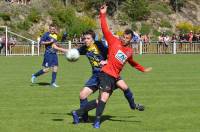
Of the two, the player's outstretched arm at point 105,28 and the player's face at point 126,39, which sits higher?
the player's outstretched arm at point 105,28

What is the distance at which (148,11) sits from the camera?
6850 cm

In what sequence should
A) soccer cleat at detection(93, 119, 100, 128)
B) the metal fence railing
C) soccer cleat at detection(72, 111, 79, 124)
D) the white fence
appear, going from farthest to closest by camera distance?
the metal fence railing < the white fence < soccer cleat at detection(72, 111, 79, 124) < soccer cleat at detection(93, 119, 100, 128)

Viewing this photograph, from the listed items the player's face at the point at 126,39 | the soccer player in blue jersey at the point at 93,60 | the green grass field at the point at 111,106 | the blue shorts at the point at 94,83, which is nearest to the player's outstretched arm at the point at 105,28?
the player's face at the point at 126,39

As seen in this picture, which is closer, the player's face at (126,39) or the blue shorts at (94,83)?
the player's face at (126,39)

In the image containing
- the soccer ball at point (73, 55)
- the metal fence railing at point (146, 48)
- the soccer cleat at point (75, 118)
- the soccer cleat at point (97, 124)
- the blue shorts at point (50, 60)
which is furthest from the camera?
the metal fence railing at point (146, 48)

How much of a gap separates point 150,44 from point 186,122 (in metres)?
38.0

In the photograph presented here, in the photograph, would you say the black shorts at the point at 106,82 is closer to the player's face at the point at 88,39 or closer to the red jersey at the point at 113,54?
the red jersey at the point at 113,54

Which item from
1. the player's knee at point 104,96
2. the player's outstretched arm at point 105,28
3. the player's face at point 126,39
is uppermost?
the player's outstretched arm at point 105,28

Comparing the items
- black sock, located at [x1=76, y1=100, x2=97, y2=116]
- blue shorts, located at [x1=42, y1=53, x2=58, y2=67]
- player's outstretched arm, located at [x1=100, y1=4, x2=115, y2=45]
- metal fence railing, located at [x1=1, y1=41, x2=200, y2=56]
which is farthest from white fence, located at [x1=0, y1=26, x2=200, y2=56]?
player's outstretched arm, located at [x1=100, y1=4, x2=115, y2=45]

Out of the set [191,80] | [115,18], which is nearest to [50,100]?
[191,80]

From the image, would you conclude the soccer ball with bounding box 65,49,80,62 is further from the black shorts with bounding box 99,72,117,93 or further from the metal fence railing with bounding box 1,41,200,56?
the metal fence railing with bounding box 1,41,200,56

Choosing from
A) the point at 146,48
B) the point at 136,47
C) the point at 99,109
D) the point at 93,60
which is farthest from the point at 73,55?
the point at 146,48

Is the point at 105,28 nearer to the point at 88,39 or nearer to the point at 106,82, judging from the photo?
the point at 88,39

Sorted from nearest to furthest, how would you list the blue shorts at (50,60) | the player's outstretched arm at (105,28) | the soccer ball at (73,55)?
1. the player's outstretched arm at (105,28)
2. the soccer ball at (73,55)
3. the blue shorts at (50,60)
